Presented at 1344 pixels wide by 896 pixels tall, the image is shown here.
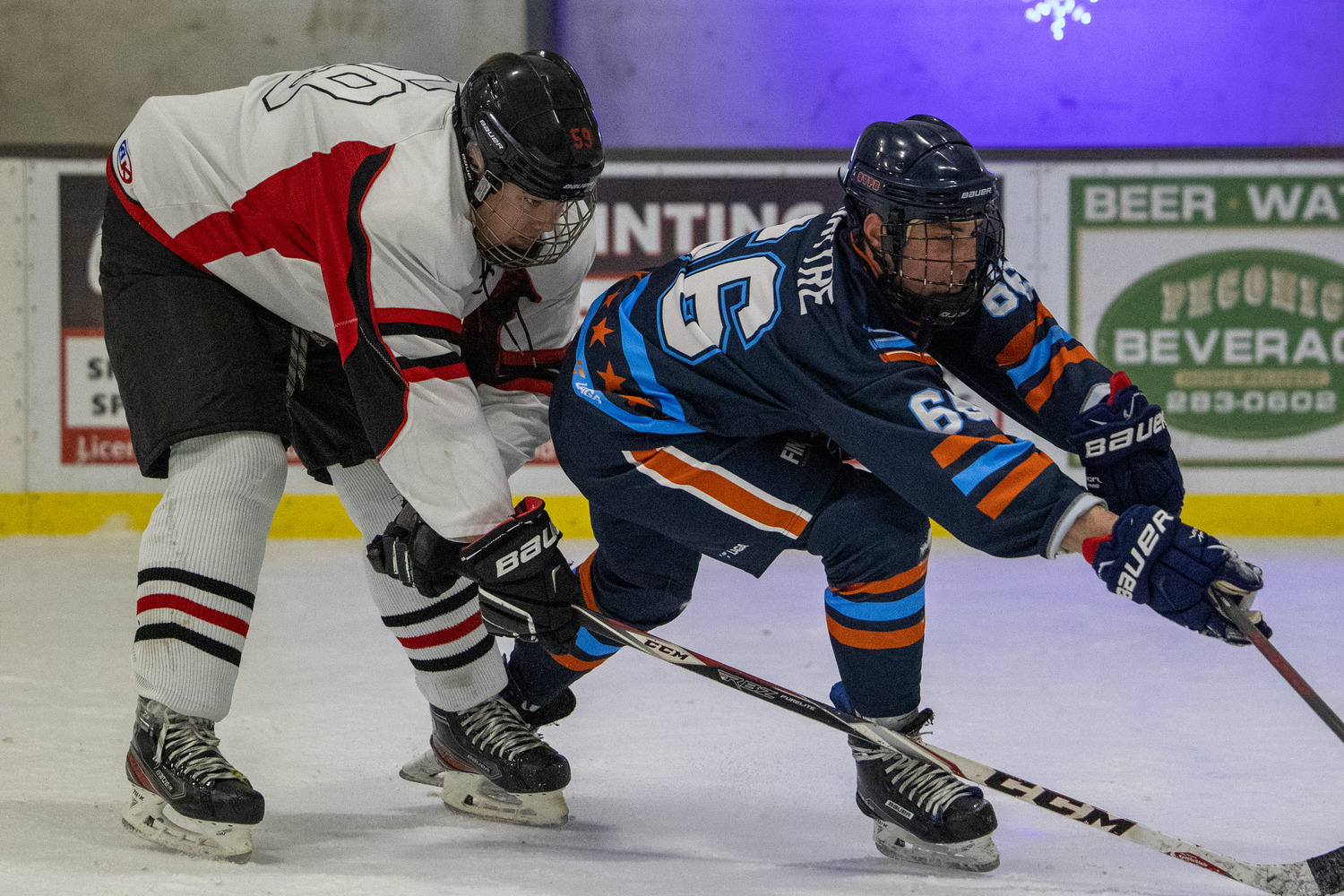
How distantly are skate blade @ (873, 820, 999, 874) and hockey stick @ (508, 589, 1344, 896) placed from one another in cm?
11

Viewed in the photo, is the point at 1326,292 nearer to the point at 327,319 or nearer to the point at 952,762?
the point at 952,762

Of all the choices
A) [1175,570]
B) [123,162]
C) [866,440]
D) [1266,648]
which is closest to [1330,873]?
[1266,648]

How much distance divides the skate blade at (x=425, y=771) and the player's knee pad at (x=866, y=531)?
701mm

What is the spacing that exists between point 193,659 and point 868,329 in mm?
910

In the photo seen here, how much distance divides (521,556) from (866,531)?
42 centimetres

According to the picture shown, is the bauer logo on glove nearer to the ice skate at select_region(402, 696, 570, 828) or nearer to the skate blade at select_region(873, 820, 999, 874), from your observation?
the skate blade at select_region(873, 820, 999, 874)

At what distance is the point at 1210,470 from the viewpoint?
4.21 m

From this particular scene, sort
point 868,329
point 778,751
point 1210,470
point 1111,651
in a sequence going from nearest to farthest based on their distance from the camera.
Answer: point 868,329, point 778,751, point 1111,651, point 1210,470

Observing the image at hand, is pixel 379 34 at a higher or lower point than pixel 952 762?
higher

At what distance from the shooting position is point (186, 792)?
5.44 feet

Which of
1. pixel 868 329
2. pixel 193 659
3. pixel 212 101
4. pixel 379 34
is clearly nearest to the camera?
pixel 868 329

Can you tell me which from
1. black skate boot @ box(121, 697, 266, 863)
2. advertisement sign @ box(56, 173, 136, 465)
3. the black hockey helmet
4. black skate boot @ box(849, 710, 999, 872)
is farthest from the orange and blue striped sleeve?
advertisement sign @ box(56, 173, 136, 465)

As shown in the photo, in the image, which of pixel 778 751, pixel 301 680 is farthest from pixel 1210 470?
pixel 301 680

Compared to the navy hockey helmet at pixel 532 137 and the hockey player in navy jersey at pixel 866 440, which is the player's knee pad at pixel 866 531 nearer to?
the hockey player in navy jersey at pixel 866 440
